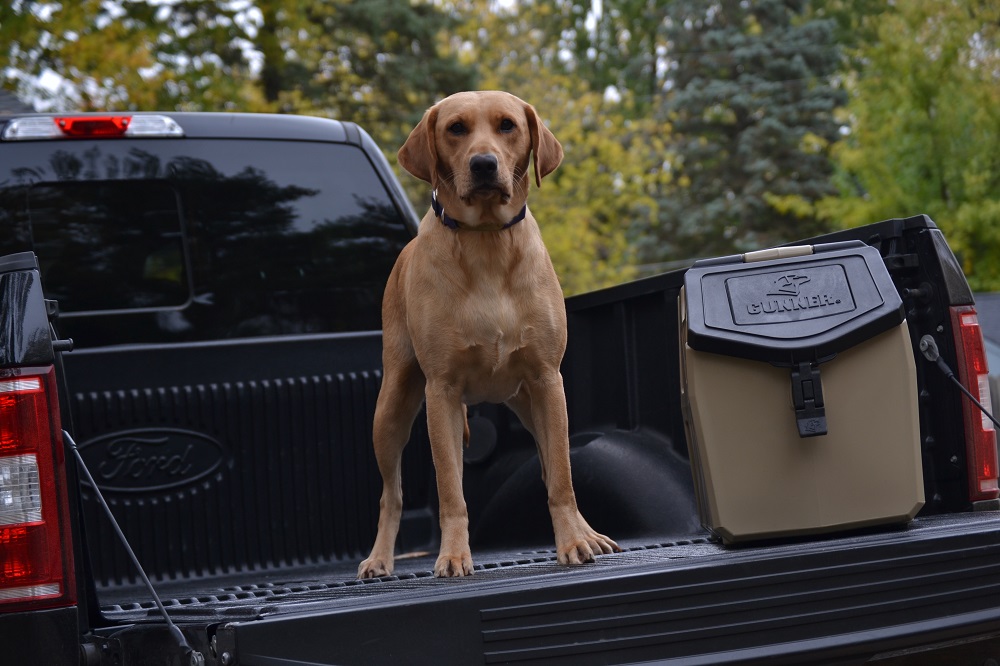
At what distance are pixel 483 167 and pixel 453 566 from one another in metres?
1.16

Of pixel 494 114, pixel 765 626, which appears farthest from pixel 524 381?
pixel 765 626

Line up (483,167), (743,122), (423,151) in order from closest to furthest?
1. (483,167)
2. (423,151)
3. (743,122)

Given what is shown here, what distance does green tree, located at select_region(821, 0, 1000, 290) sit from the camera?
61.2 feet

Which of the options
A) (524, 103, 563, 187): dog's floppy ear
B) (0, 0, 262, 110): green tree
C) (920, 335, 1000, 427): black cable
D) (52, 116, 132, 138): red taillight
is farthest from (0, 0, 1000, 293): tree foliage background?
(920, 335, 1000, 427): black cable

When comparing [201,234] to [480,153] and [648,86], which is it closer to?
[480,153]

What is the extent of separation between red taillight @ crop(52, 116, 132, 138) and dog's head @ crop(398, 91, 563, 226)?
1108mm

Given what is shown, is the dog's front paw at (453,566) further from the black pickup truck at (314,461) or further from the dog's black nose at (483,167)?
the dog's black nose at (483,167)

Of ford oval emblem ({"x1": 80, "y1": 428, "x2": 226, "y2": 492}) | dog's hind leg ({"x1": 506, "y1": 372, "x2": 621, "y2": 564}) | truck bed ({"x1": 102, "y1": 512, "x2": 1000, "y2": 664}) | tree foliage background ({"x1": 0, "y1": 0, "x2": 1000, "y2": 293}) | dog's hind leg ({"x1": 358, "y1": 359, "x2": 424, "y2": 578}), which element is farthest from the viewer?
tree foliage background ({"x1": 0, "y1": 0, "x2": 1000, "y2": 293})

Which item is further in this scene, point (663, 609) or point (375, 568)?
point (375, 568)

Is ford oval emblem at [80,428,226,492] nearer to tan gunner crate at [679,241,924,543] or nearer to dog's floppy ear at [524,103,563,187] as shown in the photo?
dog's floppy ear at [524,103,563,187]

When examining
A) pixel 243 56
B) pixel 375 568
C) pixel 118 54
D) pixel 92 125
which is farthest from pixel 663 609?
pixel 243 56

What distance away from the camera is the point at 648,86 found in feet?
140

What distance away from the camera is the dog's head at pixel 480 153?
3453mm

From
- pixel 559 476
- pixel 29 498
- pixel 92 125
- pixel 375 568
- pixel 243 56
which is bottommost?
pixel 375 568
